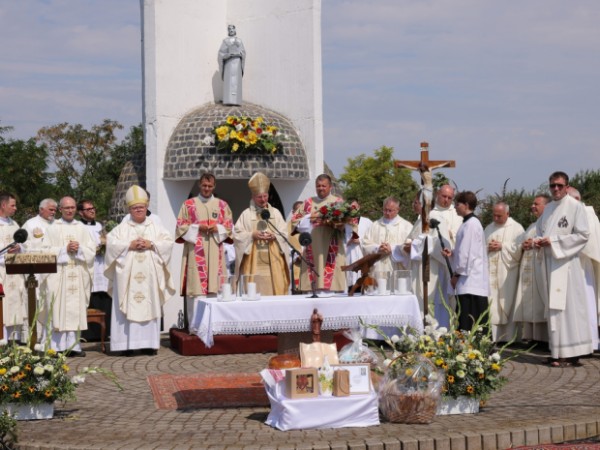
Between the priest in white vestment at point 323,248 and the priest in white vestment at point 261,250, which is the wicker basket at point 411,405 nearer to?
the priest in white vestment at point 323,248

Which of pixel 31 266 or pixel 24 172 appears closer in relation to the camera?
pixel 31 266

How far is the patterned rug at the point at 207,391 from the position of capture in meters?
8.95

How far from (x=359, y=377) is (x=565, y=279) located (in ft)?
13.5

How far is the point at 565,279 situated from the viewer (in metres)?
11.2

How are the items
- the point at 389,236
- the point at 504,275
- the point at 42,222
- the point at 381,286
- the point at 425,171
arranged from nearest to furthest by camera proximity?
the point at 381,286 < the point at 425,171 < the point at 42,222 < the point at 504,275 < the point at 389,236

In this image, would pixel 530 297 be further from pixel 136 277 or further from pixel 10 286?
pixel 10 286

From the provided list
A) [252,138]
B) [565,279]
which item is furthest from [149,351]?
[252,138]

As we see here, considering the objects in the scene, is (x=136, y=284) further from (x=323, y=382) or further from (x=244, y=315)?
(x=323, y=382)

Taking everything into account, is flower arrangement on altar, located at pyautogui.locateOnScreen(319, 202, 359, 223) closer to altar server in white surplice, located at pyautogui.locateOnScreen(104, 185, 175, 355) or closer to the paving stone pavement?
altar server in white surplice, located at pyautogui.locateOnScreen(104, 185, 175, 355)

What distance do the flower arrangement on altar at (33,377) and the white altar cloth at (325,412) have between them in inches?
65.1

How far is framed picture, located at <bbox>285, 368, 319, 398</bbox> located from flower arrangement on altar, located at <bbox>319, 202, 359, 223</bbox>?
410 centimetres

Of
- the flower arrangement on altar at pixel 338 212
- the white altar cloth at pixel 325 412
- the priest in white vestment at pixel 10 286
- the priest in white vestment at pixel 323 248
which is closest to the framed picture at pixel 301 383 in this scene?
the white altar cloth at pixel 325 412

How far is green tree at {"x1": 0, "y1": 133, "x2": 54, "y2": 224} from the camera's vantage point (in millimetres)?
25125

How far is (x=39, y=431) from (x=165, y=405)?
4.49 ft
